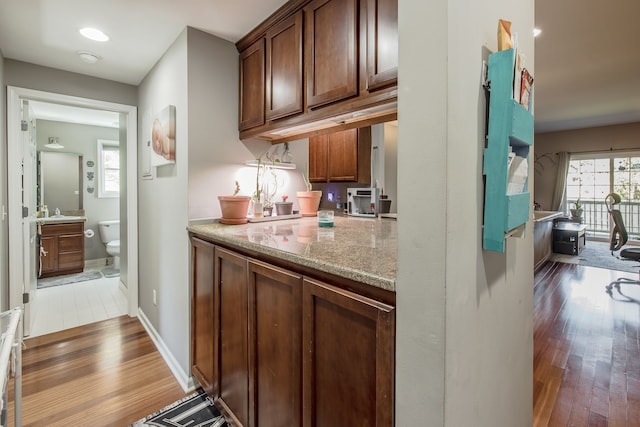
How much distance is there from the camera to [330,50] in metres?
1.53

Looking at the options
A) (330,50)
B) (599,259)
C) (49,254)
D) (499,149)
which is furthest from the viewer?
(599,259)

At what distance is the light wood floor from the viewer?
1.77 metres

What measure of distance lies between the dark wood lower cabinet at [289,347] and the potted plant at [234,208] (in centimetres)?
24

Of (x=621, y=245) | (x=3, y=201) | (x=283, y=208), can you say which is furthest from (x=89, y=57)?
(x=621, y=245)

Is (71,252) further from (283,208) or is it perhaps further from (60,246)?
(283,208)

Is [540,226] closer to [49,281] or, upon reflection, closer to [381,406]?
[381,406]

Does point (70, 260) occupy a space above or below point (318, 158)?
below

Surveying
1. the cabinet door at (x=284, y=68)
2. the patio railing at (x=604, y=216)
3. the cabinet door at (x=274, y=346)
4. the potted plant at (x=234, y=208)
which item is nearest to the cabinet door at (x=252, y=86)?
the cabinet door at (x=284, y=68)

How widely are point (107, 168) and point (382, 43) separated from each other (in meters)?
5.42

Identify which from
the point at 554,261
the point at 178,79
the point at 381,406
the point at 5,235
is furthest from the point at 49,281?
the point at 554,261

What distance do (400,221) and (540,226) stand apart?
16.6 feet

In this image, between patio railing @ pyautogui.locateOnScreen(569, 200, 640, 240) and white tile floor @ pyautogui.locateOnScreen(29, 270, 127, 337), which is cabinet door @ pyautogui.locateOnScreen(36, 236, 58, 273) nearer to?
white tile floor @ pyautogui.locateOnScreen(29, 270, 127, 337)

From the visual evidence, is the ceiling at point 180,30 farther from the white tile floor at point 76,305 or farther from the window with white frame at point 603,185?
the window with white frame at point 603,185

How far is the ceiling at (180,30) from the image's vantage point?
176 cm
